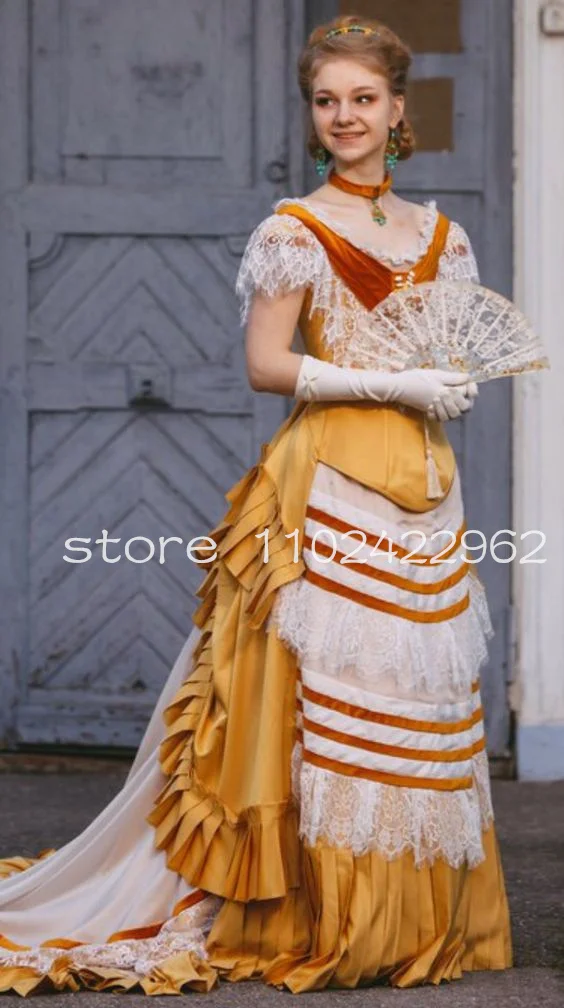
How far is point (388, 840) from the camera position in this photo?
483cm

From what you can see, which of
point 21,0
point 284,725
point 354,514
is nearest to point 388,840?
point 284,725

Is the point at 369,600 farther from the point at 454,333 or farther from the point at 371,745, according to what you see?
the point at 454,333

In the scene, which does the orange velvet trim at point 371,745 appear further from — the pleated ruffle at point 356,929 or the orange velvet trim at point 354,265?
the orange velvet trim at point 354,265

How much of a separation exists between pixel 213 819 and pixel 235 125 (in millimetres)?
2841

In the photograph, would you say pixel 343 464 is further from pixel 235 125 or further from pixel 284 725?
pixel 235 125

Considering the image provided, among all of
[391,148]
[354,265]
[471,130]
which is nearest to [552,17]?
[471,130]

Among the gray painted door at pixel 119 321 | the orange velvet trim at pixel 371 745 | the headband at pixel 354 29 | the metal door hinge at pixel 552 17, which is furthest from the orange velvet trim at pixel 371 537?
the metal door hinge at pixel 552 17

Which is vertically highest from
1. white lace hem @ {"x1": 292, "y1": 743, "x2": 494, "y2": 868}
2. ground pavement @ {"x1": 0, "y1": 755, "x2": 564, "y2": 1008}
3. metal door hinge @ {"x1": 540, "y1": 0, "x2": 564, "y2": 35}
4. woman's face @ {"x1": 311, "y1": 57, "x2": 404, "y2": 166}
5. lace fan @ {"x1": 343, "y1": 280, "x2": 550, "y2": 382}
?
metal door hinge @ {"x1": 540, "y1": 0, "x2": 564, "y2": 35}

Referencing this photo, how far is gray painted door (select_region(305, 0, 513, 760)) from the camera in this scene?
7.13 meters

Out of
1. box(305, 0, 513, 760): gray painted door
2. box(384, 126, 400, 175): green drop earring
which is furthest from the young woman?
box(305, 0, 513, 760): gray painted door

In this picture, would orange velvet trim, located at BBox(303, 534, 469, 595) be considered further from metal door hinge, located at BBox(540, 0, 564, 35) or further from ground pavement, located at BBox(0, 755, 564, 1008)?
metal door hinge, located at BBox(540, 0, 564, 35)

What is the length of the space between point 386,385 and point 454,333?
0.66 ft

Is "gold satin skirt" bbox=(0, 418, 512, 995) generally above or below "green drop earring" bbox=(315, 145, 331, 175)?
below

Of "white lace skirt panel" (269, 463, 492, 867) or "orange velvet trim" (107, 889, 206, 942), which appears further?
"orange velvet trim" (107, 889, 206, 942)
